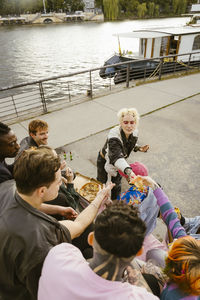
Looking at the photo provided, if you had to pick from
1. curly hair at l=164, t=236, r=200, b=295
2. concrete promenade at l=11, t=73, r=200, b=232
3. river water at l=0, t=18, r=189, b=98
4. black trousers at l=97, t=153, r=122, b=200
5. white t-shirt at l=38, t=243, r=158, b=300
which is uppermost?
white t-shirt at l=38, t=243, r=158, b=300

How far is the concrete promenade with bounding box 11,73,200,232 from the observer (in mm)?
3861

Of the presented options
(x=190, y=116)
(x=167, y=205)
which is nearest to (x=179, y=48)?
(x=190, y=116)

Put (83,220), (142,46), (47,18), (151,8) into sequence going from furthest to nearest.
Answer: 1. (47,18)
2. (151,8)
3. (142,46)
4. (83,220)

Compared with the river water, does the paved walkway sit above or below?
above

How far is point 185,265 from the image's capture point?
1228 mm

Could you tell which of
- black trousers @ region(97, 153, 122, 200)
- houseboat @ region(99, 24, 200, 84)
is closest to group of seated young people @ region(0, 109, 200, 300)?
black trousers @ region(97, 153, 122, 200)

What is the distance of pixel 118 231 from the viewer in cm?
97

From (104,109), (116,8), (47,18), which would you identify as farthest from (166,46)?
(47,18)

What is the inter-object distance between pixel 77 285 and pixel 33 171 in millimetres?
714

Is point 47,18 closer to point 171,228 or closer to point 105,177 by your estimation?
point 105,177

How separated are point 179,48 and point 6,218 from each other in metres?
15.3

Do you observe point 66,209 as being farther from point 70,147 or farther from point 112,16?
point 112,16

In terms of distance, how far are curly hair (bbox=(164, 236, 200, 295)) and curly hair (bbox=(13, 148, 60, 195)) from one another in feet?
3.22

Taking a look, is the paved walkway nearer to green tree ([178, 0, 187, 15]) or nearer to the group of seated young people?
the group of seated young people
